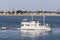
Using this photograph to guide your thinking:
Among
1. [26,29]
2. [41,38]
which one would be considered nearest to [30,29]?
[26,29]

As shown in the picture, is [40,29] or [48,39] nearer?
[48,39]

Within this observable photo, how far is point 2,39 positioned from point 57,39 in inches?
361

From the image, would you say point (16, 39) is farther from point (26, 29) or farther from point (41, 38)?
point (26, 29)

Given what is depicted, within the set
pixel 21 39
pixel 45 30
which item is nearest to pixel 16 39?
pixel 21 39

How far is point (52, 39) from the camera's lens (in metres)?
59.5

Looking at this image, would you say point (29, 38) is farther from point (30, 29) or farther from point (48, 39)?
point (30, 29)

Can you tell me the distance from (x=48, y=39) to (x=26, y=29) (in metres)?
18.3

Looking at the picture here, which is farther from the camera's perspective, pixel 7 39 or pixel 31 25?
Answer: pixel 31 25

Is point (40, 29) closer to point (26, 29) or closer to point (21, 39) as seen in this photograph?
point (26, 29)

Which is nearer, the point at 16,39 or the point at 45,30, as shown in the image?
the point at 16,39

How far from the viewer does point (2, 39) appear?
5822cm

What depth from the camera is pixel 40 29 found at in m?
76.2

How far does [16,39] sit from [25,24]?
19854 millimetres

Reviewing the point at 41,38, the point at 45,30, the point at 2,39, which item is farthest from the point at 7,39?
the point at 45,30
